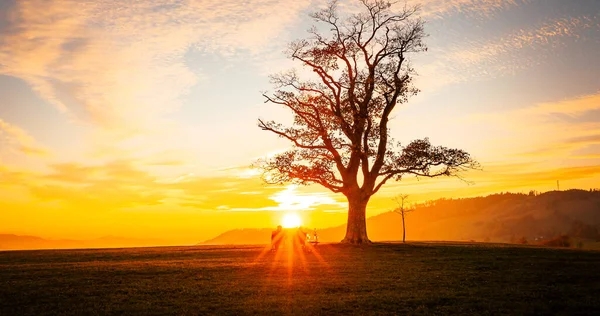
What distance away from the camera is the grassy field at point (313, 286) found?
15.3m

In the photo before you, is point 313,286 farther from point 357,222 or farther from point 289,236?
point 357,222

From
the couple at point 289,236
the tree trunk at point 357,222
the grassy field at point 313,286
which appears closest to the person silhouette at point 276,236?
the couple at point 289,236

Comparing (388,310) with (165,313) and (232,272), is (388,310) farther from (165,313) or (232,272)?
(232,272)

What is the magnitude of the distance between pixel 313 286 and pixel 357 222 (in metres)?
24.9

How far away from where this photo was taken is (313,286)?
19359mm

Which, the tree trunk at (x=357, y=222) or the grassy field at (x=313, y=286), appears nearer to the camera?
the grassy field at (x=313, y=286)

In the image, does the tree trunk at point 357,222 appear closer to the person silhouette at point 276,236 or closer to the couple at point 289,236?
the couple at point 289,236

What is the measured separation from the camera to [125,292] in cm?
1830

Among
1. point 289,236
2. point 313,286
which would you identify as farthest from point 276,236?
point 313,286

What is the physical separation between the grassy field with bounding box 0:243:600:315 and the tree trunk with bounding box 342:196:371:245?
522 inches

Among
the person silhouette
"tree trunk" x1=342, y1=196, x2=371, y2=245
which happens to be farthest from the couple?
"tree trunk" x1=342, y1=196, x2=371, y2=245

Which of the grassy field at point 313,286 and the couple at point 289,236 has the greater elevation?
the couple at point 289,236

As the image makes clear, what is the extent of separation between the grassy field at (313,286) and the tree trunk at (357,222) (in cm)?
1325

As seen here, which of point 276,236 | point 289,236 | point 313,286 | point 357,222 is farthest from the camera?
point 357,222
